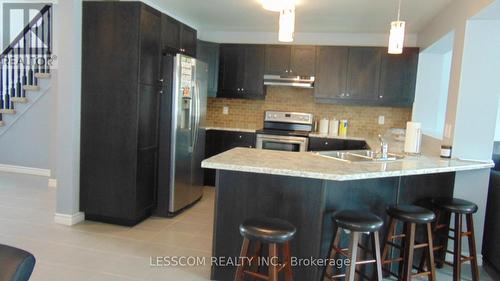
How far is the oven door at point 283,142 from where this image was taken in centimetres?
522

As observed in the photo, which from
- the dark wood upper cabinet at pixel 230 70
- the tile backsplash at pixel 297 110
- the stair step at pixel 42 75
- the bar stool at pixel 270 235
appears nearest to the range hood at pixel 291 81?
the tile backsplash at pixel 297 110

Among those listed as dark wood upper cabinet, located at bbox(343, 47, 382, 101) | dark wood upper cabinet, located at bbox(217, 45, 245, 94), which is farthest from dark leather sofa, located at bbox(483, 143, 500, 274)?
dark wood upper cabinet, located at bbox(217, 45, 245, 94)

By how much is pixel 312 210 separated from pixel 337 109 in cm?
349

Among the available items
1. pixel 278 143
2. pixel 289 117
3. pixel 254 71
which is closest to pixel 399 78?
pixel 289 117

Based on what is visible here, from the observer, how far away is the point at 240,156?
284 cm

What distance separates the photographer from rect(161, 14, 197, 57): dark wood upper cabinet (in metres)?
4.05

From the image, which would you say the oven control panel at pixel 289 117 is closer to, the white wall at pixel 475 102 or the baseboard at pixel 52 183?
the white wall at pixel 475 102

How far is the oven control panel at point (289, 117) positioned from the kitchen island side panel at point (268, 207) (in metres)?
3.19

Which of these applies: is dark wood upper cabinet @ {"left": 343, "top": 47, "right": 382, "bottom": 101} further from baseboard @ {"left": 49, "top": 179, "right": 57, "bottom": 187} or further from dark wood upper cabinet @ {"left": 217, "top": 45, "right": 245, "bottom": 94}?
baseboard @ {"left": 49, "top": 179, "right": 57, "bottom": 187}

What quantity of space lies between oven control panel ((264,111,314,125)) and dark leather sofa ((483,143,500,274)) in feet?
9.00

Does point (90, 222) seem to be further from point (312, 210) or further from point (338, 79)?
point (338, 79)

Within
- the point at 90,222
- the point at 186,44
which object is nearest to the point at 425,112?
the point at 186,44

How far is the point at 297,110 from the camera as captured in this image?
5.86 meters

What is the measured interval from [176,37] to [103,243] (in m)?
2.38
